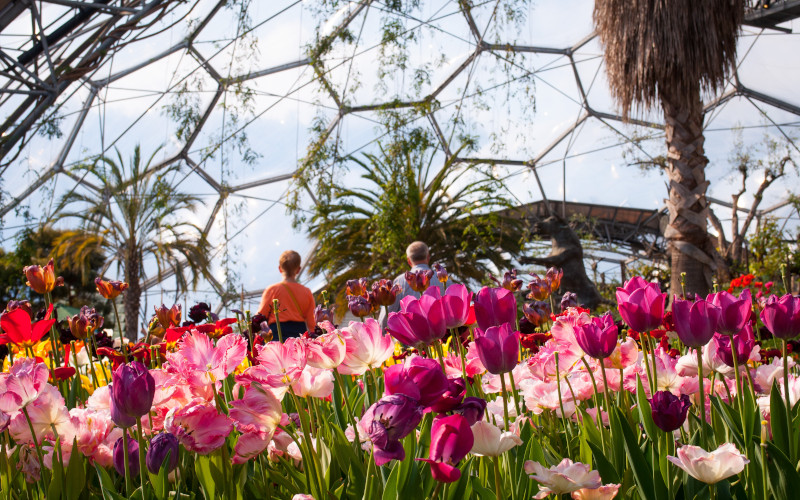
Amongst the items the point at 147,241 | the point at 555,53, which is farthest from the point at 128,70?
the point at 555,53

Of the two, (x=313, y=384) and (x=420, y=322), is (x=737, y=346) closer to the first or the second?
(x=420, y=322)

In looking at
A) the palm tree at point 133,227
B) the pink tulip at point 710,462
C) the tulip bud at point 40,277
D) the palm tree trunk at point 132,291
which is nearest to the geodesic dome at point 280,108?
the palm tree at point 133,227

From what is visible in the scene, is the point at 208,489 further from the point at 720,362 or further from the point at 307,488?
the point at 720,362

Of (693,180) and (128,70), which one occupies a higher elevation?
(128,70)

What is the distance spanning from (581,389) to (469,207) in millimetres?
9008

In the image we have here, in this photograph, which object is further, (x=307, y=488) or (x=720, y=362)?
(x=720, y=362)

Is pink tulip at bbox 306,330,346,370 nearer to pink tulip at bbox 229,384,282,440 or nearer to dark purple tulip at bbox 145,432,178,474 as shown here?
pink tulip at bbox 229,384,282,440

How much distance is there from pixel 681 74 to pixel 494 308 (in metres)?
6.42

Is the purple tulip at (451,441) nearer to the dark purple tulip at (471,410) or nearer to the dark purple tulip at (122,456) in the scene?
the dark purple tulip at (471,410)

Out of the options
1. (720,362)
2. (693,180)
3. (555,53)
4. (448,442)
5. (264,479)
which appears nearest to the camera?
(448,442)

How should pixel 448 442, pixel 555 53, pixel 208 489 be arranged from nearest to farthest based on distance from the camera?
pixel 448 442 → pixel 208 489 → pixel 555 53

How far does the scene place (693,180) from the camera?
255 inches

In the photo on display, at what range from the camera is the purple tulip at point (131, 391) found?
774 mm

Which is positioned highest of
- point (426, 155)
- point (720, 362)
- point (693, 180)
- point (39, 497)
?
point (426, 155)
